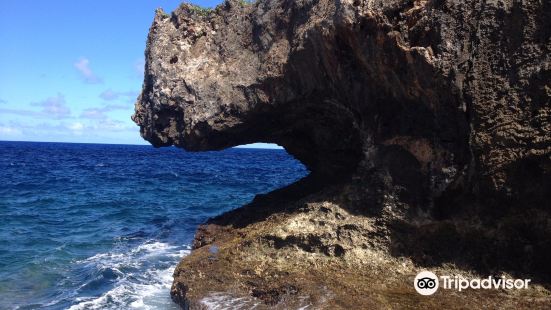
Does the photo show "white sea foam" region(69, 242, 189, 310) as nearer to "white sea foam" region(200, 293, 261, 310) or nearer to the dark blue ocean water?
the dark blue ocean water

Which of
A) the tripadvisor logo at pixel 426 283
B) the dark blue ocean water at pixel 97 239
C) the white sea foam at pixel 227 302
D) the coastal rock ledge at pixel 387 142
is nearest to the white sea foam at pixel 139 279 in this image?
the dark blue ocean water at pixel 97 239

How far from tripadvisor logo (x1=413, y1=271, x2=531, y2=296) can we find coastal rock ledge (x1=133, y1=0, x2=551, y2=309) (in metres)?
0.12

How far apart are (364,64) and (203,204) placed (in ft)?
46.1

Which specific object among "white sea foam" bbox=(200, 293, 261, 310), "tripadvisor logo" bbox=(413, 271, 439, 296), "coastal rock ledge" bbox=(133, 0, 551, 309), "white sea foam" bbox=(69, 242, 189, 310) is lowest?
"white sea foam" bbox=(69, 242, 189, 310)

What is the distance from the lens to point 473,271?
6.57 metres

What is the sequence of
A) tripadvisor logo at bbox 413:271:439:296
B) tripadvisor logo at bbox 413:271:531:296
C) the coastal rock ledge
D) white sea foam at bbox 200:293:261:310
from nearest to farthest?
the coastal rock ledge → tripadvisor logo at bbox 413:271:531:296 → tripadvisor logo at bbox 413:271:439:296 → white sea foam at bbox 200:293:261:310

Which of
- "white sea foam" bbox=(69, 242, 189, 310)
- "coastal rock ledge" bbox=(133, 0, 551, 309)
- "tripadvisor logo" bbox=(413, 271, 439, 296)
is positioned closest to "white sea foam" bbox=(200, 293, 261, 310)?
"coastal rock ledge" bbox=(133, 0, 551, 309)

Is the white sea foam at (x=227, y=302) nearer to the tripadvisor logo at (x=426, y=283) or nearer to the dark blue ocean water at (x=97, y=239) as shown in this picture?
the dark blue ocean water at (x=97, y=239)

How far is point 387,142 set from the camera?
294 inches

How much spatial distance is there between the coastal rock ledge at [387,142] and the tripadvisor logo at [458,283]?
121mm

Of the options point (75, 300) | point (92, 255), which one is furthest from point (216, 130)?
point (92, 255)

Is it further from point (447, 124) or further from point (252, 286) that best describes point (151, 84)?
point (447, 124)

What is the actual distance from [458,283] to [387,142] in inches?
96.4

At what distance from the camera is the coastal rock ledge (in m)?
5.91
